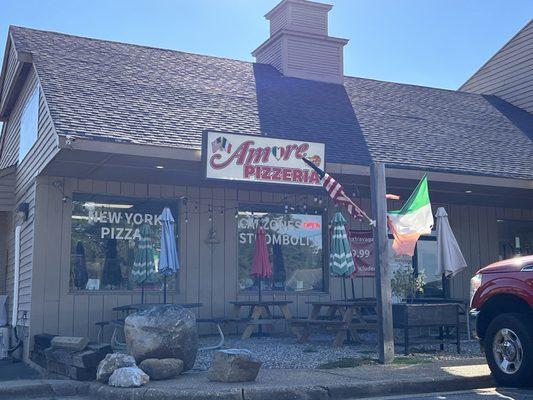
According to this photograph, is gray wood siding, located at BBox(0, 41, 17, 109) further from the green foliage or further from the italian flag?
the green foliage

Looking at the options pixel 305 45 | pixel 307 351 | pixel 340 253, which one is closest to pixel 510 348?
pixel 307 351

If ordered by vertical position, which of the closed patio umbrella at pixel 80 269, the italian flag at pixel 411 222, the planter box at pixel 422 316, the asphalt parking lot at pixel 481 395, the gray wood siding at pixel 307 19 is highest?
the gray wood siding at pixel 307 19

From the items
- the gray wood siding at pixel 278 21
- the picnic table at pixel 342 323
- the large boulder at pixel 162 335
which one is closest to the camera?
the large boulder at pixel 162 335

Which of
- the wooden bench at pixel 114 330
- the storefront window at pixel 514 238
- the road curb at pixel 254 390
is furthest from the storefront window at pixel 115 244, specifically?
the storefront window at pixel 514 238

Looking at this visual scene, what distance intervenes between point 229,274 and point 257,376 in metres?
4.75

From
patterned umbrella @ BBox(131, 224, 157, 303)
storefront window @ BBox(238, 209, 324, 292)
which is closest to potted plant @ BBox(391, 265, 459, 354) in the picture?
storefront window @ BBox(238, 209, 324, 292)

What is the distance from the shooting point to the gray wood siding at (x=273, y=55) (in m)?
17.9

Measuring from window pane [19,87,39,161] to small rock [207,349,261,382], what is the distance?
257 inches

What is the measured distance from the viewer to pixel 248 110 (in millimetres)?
14000

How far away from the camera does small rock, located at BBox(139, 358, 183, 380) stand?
8492mm

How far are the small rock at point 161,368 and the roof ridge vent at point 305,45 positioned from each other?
1029 cm

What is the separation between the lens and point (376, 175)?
10250mm

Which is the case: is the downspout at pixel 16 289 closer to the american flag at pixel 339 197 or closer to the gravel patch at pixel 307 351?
the gravel patch at pixel 307 351

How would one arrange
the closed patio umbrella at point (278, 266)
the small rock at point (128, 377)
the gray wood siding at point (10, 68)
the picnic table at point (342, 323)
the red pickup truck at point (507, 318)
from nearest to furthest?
the small rock at point (128, 377)
the red pickup truck at point (507, 318)
the picnic table at point (342, 323)
the closed patio umbrella at point (278, 266)
the gray wood siding at point (10, 68)
